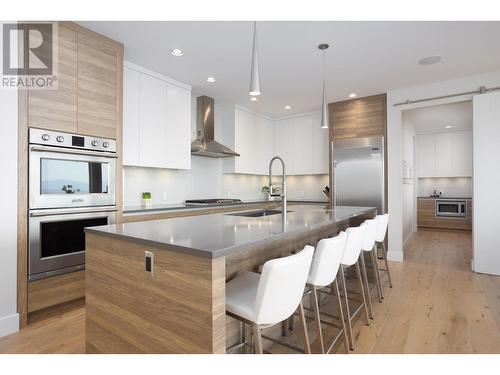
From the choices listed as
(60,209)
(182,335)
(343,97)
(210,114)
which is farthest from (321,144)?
(182,335)

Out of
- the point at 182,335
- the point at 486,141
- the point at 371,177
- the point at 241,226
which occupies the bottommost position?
the point at 182,335

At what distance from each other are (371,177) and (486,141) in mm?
1505

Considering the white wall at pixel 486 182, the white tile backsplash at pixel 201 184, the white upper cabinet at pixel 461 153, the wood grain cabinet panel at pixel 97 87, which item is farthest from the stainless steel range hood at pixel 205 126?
the white upper cabinet at pixel 461 153

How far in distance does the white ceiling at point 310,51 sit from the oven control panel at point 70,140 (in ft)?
3.30

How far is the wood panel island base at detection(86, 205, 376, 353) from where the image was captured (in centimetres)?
116

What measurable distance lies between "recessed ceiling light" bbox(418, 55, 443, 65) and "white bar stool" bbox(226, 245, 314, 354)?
10.4 feet

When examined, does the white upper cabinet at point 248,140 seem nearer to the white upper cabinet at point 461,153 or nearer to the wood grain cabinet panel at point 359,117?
the wood grain cabinet panel at point 359,117

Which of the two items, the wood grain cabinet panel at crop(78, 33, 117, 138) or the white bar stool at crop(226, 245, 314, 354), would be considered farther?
the wood grain cabinet panel at crop(78, 33, 117, 138)

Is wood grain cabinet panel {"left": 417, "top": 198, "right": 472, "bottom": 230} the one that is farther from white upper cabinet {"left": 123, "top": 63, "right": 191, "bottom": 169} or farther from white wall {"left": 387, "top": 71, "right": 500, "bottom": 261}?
white upper cabinet {"left": 123, "top": 63, "right": 191, "bottom": 169}

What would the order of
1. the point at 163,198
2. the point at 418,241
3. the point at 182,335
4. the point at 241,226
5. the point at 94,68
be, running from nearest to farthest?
1. the point at 182,335
2. the point at 241,226
3. the point at 94,68
4. the point at 163,198
5. the point at 418,241

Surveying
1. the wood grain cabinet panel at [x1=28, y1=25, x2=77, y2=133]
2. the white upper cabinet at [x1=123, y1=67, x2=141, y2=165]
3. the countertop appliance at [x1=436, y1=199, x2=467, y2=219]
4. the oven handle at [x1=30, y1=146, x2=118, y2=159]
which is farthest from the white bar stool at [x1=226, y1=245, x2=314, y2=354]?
the countertop appliance at [x1=436, y1=199, x2=467, y2=219]

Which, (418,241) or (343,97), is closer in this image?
(343,97)
